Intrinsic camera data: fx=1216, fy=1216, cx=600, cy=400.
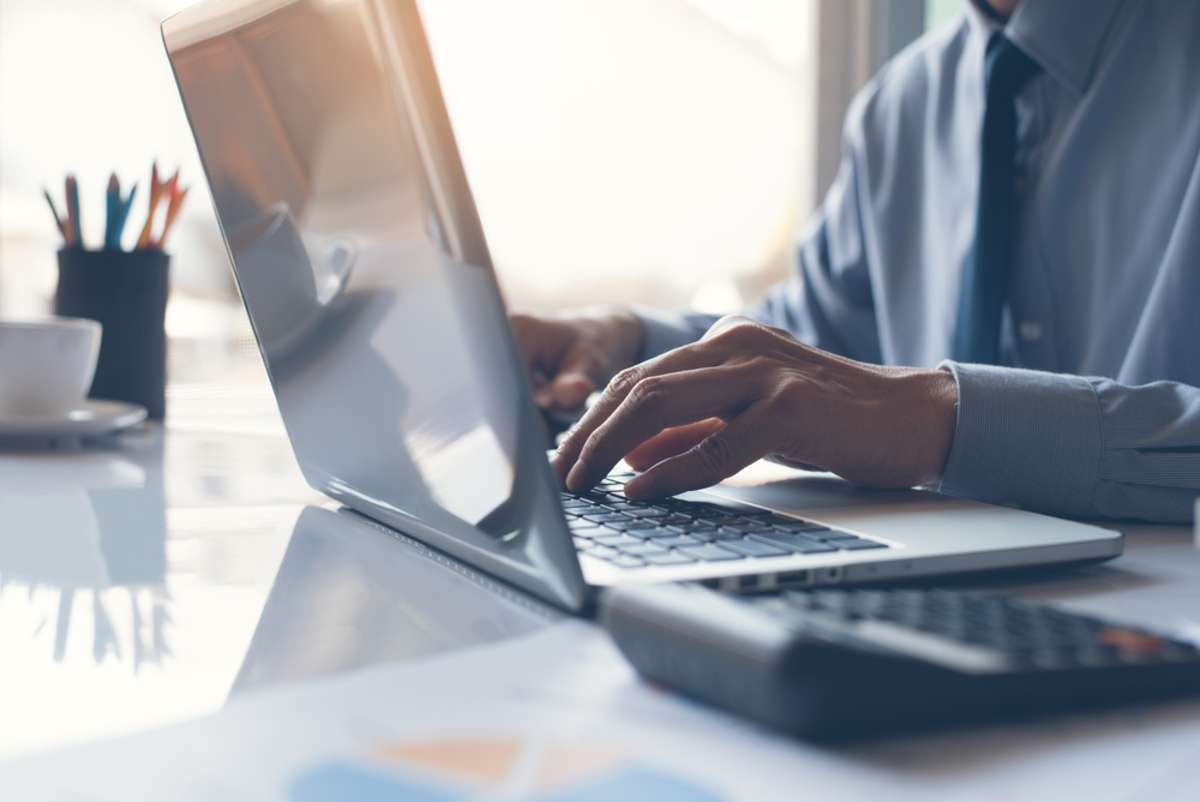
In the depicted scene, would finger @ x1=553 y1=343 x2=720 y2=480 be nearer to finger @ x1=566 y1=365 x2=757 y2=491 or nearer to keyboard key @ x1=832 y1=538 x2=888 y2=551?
finger @ x1=566 y1=365 x2=757 y2=491

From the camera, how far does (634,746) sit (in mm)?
346

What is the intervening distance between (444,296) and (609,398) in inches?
8.7

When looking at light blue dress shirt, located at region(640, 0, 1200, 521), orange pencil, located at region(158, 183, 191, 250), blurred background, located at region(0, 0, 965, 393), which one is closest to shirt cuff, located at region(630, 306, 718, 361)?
light blue dress shirt, located at region(640, 0, 1200, 521)

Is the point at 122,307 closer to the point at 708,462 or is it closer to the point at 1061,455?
the point at 708,462

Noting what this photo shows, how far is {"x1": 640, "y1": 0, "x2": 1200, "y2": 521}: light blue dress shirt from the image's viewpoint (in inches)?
28.6

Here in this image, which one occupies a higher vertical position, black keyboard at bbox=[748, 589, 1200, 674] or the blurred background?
the blurred background

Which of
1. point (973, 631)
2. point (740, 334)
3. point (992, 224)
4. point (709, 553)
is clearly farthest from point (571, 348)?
point (973, 631)

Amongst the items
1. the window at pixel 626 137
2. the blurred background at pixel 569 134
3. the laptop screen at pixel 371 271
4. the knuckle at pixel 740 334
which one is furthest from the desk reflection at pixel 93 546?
the window at pixel 626 137

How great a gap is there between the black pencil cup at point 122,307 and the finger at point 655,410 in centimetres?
78

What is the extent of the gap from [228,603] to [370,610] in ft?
0.23

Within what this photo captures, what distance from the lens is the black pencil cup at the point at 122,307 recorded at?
126 cm

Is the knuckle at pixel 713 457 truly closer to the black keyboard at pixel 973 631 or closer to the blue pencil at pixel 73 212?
the black keyboard at pixel 973 631

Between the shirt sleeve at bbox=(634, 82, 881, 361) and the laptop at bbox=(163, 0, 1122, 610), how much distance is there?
2.67ft

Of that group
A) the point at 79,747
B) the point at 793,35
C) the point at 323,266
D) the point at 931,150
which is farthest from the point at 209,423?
the point at 793,35
